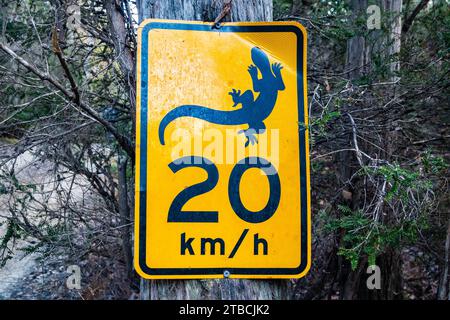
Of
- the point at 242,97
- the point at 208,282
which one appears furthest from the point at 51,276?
the point at 242,97

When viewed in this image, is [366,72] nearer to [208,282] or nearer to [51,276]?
[208,282]

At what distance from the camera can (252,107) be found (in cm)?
252

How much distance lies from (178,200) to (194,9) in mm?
952

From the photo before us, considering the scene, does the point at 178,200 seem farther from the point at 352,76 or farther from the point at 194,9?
the point at 352,76

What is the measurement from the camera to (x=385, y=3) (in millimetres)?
5938

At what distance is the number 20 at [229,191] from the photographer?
2.41m

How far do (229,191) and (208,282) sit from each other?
44 cm

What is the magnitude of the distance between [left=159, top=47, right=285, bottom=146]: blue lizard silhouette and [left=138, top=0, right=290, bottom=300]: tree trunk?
0.83 ft

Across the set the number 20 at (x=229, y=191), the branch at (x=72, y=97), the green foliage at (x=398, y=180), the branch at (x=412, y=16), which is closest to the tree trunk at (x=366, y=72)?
the branch at (x=412, y=16)

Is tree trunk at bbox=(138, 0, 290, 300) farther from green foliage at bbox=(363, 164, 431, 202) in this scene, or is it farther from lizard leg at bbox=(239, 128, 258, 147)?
green foliage at bbox=(363, 164, 431, 202)

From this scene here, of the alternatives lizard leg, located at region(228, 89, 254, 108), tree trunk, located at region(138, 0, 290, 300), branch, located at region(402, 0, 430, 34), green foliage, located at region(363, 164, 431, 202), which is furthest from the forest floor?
branch, located at region(402, 0, 430, 34)

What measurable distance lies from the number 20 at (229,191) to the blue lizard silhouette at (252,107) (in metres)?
0.12

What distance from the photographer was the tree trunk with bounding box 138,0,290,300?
8.09ft

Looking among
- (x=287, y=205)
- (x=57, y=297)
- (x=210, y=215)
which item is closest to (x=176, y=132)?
(x=210, y=215)
